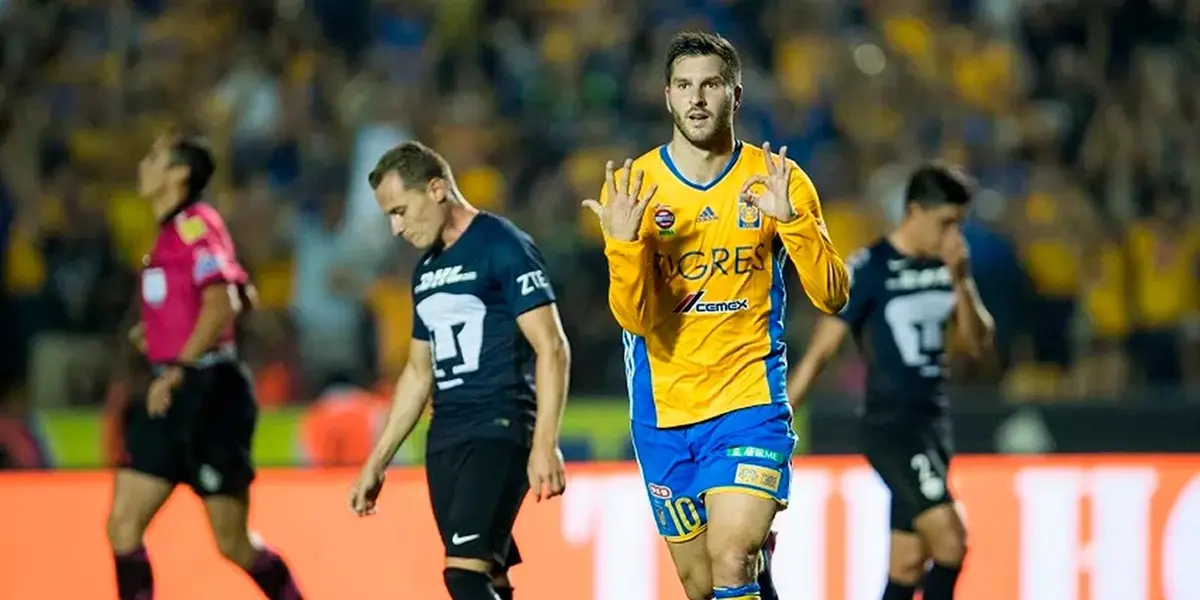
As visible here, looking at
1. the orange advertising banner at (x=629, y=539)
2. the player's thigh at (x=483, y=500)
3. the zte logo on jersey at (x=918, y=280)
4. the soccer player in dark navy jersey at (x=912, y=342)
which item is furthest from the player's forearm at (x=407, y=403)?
the zte logo on jersey at (x=918, y=280)

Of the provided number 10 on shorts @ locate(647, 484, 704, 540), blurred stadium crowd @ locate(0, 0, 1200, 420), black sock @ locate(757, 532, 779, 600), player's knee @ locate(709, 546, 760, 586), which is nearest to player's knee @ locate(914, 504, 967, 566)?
black sock @ locate(757, 532, 779, 600)

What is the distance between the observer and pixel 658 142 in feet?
44.3

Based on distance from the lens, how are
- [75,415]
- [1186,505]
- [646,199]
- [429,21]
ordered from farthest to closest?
[429,21] < [75,415] < [1186,505] < [646,199]

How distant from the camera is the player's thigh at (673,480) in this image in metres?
6.45

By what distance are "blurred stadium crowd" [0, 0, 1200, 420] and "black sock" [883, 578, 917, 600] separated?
4.10m

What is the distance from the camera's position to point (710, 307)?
634cm

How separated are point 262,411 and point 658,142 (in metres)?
3.53

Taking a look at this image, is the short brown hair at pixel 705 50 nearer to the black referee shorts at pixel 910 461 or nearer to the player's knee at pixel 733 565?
the player's knee at pixel 733 565

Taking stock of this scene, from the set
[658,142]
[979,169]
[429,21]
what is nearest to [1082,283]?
[979,169]

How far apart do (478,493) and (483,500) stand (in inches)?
1.2

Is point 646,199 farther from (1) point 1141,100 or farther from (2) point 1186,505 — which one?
(1) point 1141,100

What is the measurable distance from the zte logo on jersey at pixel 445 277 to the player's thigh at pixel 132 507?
Answer: 5.88 ft

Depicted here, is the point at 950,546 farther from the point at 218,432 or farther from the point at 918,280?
the point at 218,432

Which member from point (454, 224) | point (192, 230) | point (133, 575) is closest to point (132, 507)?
point (133, 575)
